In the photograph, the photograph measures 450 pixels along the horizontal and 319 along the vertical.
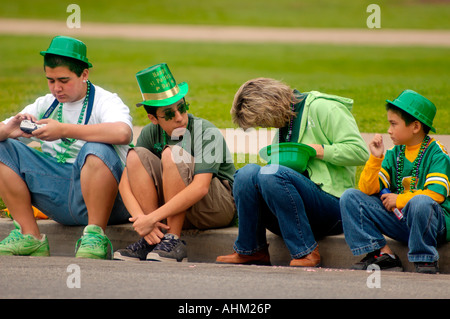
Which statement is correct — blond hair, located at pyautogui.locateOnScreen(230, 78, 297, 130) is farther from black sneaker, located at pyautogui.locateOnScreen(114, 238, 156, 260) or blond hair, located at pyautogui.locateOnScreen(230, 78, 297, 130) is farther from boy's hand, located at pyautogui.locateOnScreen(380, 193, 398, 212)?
black sneaker, located at pyautogui.locateOnScreen(114, 238, 156, 260)

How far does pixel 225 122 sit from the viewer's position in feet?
27.5

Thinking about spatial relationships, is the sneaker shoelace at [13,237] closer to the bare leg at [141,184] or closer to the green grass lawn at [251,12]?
the bare leg at [141,184]

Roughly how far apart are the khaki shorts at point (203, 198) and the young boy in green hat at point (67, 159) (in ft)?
0.81

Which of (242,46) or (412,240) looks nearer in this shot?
(412,240)

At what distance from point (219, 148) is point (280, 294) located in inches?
55.5

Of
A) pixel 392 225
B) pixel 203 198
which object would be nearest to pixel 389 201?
pixel 392 225

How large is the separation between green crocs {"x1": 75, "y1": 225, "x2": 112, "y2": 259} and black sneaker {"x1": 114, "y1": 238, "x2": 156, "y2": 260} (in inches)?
3.8

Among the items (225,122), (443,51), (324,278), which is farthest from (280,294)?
(443,51)

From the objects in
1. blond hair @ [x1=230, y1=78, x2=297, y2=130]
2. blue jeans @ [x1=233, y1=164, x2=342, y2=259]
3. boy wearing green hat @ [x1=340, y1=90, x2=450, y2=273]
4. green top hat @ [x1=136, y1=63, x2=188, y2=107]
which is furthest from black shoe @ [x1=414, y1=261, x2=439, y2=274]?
green top hat @ [x1=136, y1=63, x2=188, y2=107]

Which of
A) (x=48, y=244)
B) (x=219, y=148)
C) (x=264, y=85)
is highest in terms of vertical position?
(x=264, y=85)

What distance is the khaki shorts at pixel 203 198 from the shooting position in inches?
199

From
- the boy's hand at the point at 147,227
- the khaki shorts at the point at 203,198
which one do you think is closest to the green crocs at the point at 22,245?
the boy's hand at the point at 147,227

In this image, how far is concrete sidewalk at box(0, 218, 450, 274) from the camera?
16.5ft
